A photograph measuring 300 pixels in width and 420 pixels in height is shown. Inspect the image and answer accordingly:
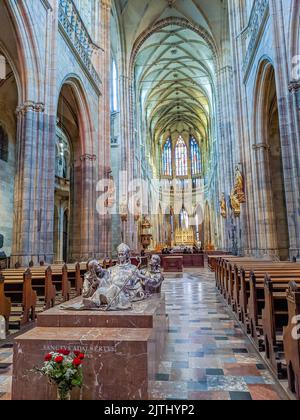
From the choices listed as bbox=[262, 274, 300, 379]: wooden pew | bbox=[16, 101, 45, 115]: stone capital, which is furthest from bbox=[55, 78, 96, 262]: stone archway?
bbox=[262, 274, 300, 379]: wooden pew

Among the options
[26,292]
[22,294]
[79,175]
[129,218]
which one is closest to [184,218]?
[129,218]

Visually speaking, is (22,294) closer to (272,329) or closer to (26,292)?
(26,292)

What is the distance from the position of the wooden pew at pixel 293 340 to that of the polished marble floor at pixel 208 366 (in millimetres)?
198

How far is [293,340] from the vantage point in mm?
2900

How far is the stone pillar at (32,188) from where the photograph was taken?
9492 mm

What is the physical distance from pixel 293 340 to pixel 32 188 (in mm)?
8690

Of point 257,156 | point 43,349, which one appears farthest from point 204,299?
point 257,156

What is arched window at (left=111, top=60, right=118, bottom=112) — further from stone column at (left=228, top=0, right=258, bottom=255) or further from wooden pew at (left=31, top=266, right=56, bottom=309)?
wooden pew at (left=31, top=266, right=56, bottom=309)

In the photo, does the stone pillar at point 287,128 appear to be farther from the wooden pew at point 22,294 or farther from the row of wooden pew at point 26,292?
the wooden pew at point 22,294

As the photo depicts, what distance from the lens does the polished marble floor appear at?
3.11 meters

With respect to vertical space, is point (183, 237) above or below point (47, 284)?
above

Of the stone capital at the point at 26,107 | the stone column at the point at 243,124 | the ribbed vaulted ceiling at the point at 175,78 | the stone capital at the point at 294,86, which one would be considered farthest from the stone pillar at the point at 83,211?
the ribbed vaulted ceiling at the point at 175,78

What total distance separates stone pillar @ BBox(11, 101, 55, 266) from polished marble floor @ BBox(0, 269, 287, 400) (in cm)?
517
